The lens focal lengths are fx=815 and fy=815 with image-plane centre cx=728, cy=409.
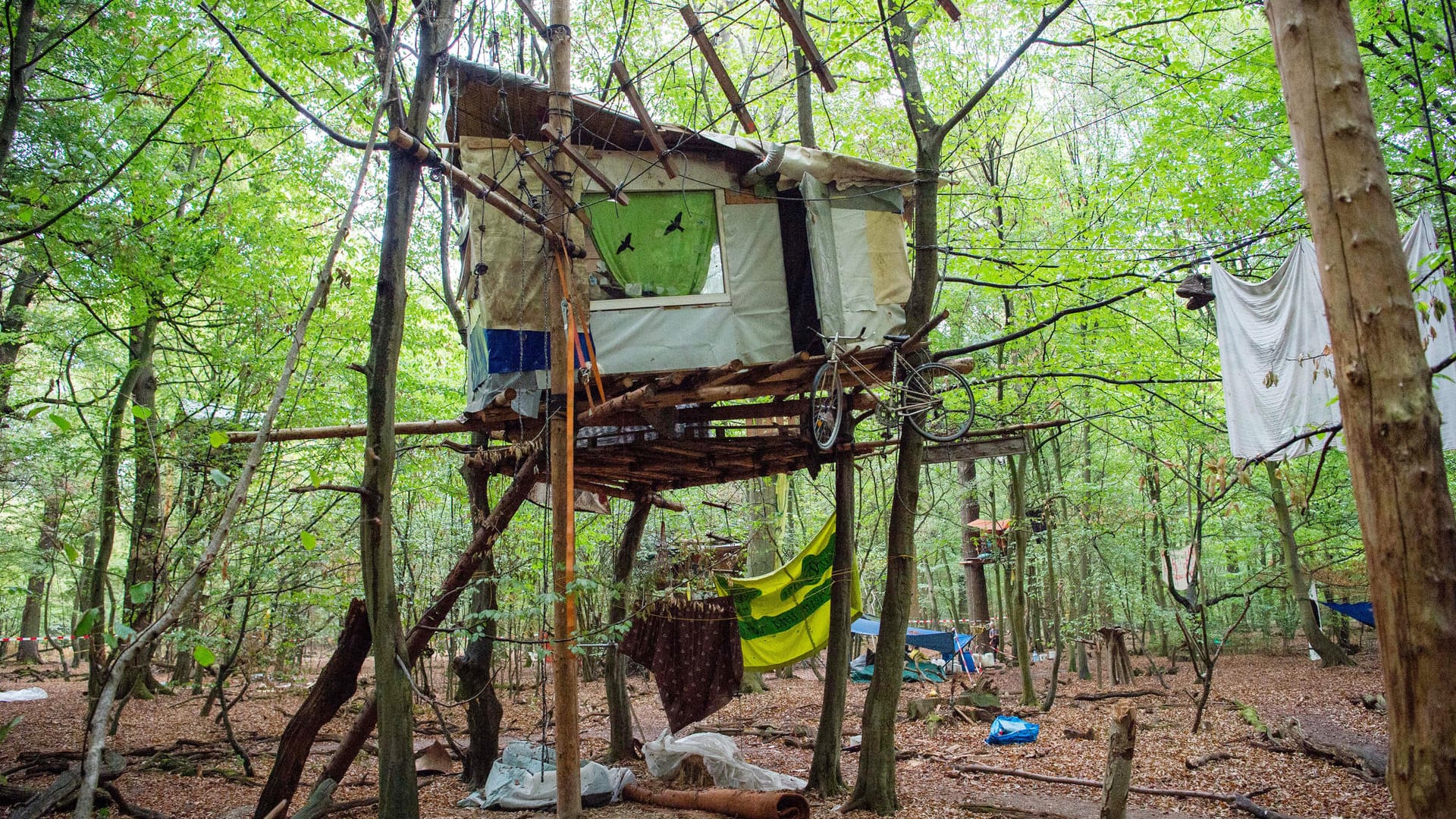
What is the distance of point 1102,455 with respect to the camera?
20078 mm

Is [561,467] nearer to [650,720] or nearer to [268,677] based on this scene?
[650,720]

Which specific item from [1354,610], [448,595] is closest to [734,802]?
[448,595]

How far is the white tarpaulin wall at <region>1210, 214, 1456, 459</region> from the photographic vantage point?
6039 mm

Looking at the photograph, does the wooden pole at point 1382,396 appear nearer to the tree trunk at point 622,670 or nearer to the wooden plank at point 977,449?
the wooden plank at point 977,449

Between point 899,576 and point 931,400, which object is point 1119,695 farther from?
point 931,400

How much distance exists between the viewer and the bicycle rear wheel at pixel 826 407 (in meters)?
6.36

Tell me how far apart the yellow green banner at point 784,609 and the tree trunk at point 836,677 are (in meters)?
0.86

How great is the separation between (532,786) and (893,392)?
15.4ft

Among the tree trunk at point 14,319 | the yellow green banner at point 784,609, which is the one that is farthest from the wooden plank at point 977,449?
the tree trunk at point 14,319

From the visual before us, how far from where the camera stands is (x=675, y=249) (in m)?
6.85

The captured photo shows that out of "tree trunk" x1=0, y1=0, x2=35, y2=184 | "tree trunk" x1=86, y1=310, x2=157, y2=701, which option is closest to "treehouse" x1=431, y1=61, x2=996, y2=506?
"tree trunk" x1=0, y1=0, x2=35, y2=184

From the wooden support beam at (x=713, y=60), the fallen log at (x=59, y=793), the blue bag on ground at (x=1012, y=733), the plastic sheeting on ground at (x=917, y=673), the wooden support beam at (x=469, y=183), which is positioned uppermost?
the wooden support beam at (x=713, y=60)

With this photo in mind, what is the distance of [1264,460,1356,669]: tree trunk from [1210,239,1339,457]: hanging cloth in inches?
345

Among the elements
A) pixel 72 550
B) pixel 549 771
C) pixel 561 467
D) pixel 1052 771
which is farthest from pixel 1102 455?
pixel 72 550
